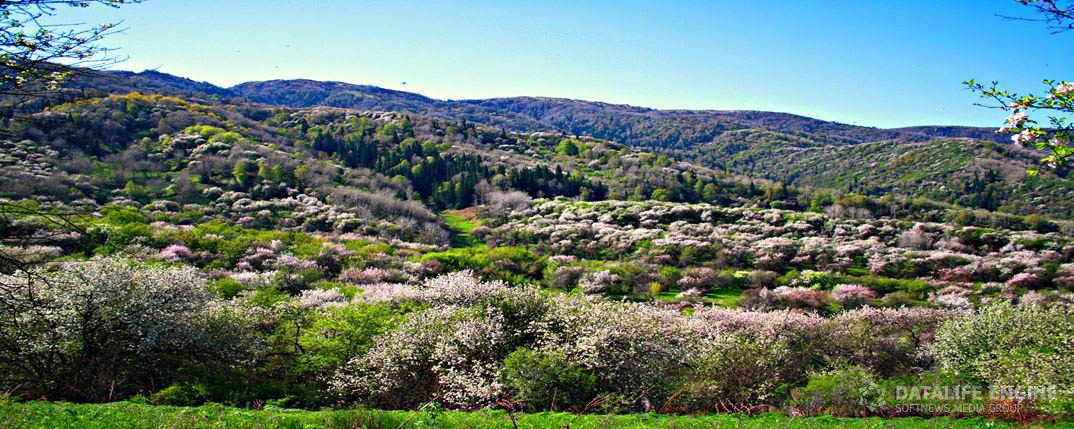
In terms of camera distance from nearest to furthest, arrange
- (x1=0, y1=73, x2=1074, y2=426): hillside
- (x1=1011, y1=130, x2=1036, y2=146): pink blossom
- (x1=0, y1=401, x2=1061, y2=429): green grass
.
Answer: (x1=1011, y1=130, x2=1036, y2=146): pink blossom, (x1=0, y1=401, x2=1061, y2=429): green grass, (x1=0, y1=73, x2=1074, y2=426): hillside

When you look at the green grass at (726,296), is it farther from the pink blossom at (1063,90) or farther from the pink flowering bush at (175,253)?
the pink flowering bush at (175,253)

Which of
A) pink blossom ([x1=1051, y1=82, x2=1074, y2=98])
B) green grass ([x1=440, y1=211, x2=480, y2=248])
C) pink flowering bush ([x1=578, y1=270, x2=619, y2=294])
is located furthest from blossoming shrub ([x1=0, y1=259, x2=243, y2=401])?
green grass ([x1=440, y1=211, x2=480, y2=248])

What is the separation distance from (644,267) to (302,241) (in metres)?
27.3

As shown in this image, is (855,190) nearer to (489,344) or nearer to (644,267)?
(644,267)

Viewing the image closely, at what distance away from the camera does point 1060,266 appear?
38.9m

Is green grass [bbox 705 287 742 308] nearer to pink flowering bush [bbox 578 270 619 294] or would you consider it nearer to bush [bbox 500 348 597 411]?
pink flowering bush [bbox 578 270 619 294]

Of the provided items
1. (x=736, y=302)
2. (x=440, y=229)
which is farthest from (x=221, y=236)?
(x=736, y=302)

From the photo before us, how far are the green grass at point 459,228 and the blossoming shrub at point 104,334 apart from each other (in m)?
42.6

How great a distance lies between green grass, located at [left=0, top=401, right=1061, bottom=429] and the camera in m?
8.43

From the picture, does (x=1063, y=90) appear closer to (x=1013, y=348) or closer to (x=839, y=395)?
(x=839, y=395)

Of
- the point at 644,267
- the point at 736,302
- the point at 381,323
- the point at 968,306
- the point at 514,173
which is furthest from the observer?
the point at 514,173

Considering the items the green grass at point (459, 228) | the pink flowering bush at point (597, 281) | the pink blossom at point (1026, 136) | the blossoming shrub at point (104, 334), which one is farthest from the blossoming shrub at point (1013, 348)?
the green grass at point (459, 228)

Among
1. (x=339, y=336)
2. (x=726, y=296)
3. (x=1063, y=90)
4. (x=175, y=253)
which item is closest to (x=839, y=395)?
(x=1063, y=90)

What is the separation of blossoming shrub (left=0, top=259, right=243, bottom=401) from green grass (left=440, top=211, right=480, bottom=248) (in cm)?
4257
